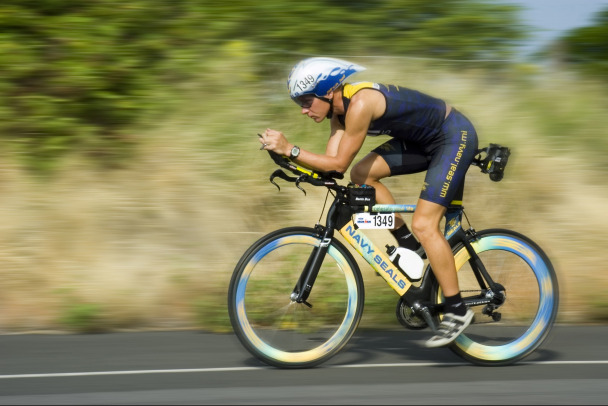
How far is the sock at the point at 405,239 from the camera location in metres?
6.09

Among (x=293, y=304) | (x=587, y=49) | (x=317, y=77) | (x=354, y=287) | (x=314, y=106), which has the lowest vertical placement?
(x=293, y=304)

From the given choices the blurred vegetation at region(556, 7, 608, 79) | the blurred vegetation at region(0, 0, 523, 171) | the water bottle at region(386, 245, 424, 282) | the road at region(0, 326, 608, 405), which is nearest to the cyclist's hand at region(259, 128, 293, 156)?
the water bottle at region(386, 245, 424, 282)

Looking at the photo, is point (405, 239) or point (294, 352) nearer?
point (294, 352)

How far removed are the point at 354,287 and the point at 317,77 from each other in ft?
4.59

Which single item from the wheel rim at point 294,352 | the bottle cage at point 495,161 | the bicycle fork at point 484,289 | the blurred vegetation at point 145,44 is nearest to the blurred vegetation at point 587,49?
the blurred vegetation at point 145,44

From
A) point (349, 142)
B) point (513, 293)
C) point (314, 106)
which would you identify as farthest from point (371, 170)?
point (513, 293)

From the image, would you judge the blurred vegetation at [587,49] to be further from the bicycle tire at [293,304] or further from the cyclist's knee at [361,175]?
the bicycle tire at [293,304]

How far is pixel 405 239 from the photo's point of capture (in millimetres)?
6102

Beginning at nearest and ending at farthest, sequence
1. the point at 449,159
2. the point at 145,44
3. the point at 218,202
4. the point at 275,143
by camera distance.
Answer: the point at 275,143
the point at 449,159
the point at 218,202
the point at 145,44

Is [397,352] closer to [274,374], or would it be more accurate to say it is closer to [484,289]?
[484,289]

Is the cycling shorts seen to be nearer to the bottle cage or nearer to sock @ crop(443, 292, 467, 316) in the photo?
the bottle cage

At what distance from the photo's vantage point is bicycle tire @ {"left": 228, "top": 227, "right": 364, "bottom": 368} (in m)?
5.80

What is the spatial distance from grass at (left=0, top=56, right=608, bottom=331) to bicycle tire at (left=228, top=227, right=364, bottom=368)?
1.18 metres

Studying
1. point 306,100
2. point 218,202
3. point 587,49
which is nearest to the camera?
point 306,100
